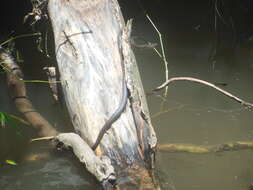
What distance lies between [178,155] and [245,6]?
2.51m

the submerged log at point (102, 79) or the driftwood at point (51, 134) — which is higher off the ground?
the submerged log at point (102, 79)

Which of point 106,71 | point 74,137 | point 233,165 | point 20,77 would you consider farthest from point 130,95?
point 20,77

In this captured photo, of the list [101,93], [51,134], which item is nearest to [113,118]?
[101,93]

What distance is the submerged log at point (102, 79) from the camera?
2.13 metres

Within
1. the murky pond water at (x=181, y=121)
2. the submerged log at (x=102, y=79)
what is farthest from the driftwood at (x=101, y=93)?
the murky pond water at (x=181, y=121)

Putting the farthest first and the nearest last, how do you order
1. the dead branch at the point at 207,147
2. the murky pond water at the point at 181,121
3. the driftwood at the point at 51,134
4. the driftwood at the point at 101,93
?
the dead branch at the point at 207,147
the murky pond water at the point at 181,121
the driftwood at the point at 101,93
the driftwood at the point at 51,134

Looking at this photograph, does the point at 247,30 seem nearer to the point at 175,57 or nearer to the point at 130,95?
the point at 175,57

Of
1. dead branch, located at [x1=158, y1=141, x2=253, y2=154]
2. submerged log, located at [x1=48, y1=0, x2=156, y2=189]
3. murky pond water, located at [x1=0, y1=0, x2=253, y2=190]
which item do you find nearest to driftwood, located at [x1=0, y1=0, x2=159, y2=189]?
submerged log, located at [x1=48, y1=0, x2=156, y2=189]

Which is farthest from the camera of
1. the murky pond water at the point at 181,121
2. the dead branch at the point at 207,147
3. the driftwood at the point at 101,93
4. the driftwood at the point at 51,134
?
the dead branch at the point at 207,147

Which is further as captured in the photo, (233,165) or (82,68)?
(233,165)

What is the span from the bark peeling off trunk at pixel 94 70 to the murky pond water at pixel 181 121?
0.33 m

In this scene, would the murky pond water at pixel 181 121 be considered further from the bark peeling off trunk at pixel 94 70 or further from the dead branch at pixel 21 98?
the bark peeling off trunk at pixel 94 70

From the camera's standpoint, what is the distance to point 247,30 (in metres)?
4.54

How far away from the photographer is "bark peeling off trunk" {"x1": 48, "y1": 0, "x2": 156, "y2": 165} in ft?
7.07
